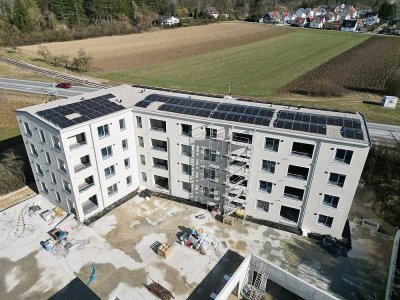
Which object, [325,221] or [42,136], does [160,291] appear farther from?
[42,136]

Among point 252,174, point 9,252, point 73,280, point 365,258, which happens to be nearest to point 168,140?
point 252,174

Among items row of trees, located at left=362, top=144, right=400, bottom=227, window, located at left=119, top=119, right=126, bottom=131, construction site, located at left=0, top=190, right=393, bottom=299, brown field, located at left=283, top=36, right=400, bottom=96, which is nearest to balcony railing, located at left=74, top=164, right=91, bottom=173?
window, located at left=119, top=119, right=126, bottom=131

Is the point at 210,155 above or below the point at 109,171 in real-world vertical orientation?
above

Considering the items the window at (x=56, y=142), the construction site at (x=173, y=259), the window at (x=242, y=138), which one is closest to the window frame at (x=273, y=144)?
the window at (x=242, y=138)

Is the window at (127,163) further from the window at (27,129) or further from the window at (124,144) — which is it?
the window at (27,129)

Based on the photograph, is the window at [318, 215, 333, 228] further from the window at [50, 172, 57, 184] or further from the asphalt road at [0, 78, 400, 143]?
the window at [50, 172, 57, 184]

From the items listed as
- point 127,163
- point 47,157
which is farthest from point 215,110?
point 47,157
